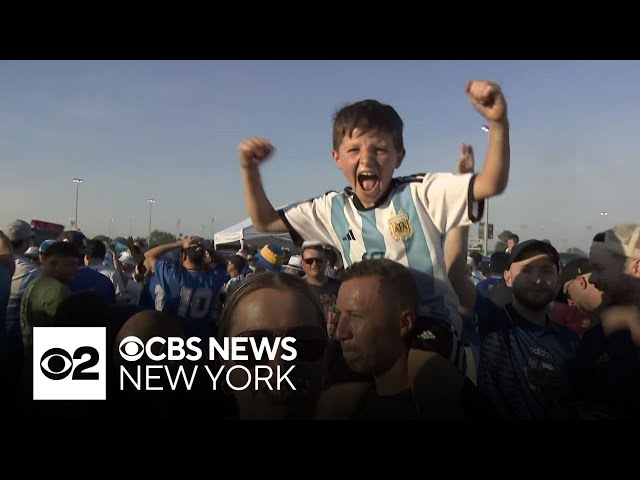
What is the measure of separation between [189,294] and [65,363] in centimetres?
59

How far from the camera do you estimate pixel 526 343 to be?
6.59ft

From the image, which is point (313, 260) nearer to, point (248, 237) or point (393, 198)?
point (248, 237)

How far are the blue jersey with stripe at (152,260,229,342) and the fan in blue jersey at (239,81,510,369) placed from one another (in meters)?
0.52

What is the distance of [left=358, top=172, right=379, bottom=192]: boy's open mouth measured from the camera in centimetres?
188

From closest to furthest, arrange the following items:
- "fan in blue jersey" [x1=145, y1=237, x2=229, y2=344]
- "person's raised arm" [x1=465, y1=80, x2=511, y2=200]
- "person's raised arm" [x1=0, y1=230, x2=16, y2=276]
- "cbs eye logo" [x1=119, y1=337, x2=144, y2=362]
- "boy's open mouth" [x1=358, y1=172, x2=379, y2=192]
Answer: "person's raised arm" [x1=465, y1=80, x2=511, y2=200]
"boy's open mouth" [x1=358, y1=172, x2=379, y2=192]
"cbs eye logo" [x1=119, y1=337, x2=144, y2=362]
"fan in blue jersey" [x1=145, y1=237, x2=229, y2=344]
"person's raised arm" [x1=0, y1=230, x2=16, y2=276]

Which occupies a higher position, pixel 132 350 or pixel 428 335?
pixel 428 335

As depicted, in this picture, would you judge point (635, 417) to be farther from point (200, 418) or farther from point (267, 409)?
point (200, 418)

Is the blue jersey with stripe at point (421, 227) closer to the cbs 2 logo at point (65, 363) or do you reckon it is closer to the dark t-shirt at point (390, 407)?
the dark t-shirt at point (390, 407)

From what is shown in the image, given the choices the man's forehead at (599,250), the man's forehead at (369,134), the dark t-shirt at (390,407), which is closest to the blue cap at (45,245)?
the man's forehead at (369,134)

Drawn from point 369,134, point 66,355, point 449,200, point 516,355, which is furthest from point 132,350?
point 516,355

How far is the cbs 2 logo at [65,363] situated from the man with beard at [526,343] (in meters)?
1.67

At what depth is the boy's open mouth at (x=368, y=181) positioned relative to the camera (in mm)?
1883

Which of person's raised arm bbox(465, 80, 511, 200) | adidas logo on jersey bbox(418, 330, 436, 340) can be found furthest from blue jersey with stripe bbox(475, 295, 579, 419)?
person's raised arm bbox(465, 80, 511, 200)

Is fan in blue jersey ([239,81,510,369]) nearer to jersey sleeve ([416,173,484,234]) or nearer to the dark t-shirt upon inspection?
jersey sleeve ([416,173,484,234])
